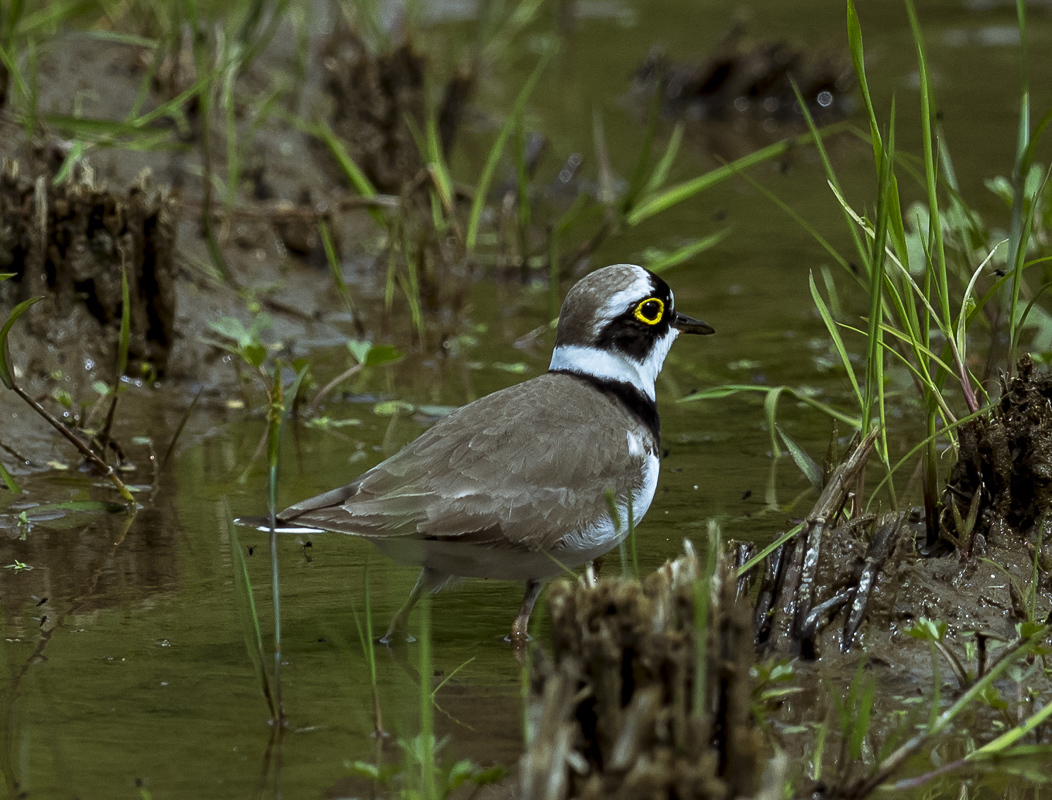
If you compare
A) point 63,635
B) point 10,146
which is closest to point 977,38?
point 10,146

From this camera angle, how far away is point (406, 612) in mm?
4375

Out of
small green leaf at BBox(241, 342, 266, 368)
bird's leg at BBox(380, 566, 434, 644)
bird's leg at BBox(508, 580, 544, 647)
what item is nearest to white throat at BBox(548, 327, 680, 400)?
bird's leg at BBox(508, 580, 544, 647)

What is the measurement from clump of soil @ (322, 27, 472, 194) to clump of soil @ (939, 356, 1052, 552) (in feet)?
19.4

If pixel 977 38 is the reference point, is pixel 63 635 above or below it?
below

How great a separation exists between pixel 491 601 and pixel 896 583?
1.38 m

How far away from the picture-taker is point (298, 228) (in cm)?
808

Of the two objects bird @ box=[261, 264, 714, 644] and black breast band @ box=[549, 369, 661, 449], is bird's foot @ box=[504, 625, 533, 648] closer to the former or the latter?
bird @ box=[261, 264, 714, 644]

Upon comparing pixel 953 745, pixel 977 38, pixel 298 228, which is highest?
pixel 977 38

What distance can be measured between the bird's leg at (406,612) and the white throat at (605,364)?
937 millimetres

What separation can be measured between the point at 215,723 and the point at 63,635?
2.54 feet

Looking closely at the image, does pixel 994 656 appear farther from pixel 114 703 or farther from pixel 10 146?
pixel 10 146

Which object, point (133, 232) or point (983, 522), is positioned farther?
point (133, 232)

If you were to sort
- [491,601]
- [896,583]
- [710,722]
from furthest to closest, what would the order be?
[491,601] < [896,583] < [710,722]

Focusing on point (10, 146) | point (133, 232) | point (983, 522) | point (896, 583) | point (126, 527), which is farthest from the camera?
point (10, 146)
